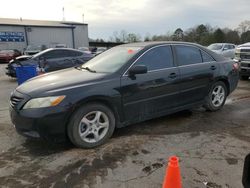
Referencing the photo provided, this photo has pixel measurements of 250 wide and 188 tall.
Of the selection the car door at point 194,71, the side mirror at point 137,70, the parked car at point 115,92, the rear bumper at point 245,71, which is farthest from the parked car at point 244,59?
the side mirror at point 137,70

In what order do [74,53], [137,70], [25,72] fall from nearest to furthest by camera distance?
[137,70] < [25,72] < [74,53]

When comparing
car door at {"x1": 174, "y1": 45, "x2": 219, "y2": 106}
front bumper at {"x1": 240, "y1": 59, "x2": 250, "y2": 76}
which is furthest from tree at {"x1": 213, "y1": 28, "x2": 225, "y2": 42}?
car door at {"x1": 174, "y1": 45, "x2": 219, "y2": 106}

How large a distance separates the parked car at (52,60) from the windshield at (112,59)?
684 cm

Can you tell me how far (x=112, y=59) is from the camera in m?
5.09

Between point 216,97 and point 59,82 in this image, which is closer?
point 59,82

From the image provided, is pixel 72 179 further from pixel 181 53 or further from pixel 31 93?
pixel 181 53

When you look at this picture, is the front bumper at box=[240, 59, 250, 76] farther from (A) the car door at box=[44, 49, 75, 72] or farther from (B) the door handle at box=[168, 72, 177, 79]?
(A) the car door at box=[44, 49, 75, 72]

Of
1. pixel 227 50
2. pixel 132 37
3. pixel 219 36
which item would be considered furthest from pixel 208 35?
pixel 227 50

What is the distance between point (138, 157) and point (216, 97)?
3033 millimetres

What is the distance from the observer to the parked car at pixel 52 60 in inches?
468

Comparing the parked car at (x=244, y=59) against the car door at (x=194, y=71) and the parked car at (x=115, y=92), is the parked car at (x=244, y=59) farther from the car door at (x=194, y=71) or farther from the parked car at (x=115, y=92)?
the car door at (x=194, y=71)

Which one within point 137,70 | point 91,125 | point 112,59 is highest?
point 112,59

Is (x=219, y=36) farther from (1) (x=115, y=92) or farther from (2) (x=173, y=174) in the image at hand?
(2) (x=173, y=174)

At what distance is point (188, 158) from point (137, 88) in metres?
1.40
